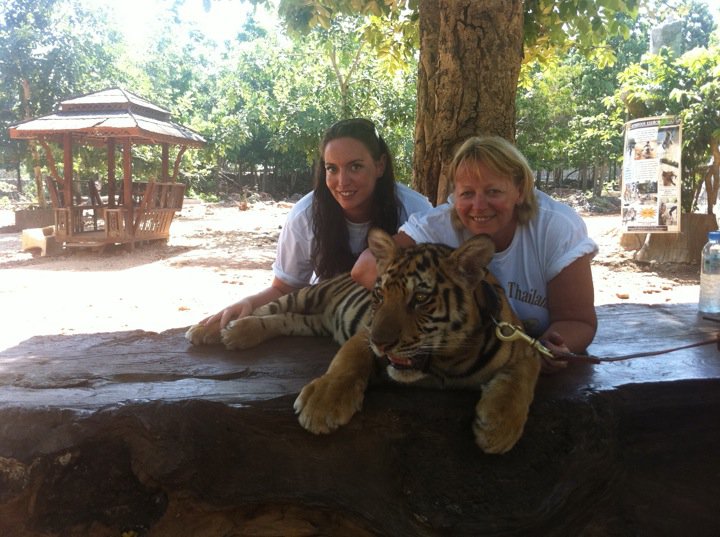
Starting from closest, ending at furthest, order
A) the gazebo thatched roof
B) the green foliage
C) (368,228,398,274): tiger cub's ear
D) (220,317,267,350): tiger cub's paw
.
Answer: (368,228,398,274): tiger cub's ear < (220,317,267,350): tiger cub's paw < the green foliage < the gazebo thatched roof

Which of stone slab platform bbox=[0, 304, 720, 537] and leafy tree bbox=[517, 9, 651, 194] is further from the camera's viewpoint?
leafy tree bbox=[517, 9, 651, 194]

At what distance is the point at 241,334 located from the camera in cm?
324

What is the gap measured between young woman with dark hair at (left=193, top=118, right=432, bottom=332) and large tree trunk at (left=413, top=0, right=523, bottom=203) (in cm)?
64

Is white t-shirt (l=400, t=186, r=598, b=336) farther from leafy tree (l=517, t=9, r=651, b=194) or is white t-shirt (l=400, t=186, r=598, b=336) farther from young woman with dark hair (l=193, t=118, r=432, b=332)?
leafy tree (l=517, t=9, r=651, b=194)

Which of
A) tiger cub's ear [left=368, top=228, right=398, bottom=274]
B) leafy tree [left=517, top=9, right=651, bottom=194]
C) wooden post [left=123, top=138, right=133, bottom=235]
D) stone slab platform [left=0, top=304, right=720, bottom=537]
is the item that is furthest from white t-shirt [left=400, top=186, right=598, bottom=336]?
leafy tree [left=517, top=9, right=651, bottom=194]

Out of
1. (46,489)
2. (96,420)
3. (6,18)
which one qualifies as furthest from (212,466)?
(6,18)

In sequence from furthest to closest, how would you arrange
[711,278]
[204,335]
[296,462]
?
[711,278], [204,335], [296,462]

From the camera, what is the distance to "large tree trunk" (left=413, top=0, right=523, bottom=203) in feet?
13.5

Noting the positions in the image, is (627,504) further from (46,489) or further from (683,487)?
(46,489)

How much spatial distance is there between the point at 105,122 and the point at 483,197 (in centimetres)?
1329

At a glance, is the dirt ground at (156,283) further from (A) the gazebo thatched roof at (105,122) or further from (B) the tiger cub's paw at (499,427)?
(B) the tiger cub's paw at (499,427)

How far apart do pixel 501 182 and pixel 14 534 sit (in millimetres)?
2692

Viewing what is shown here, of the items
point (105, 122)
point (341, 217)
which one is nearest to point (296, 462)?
point (341, 217)

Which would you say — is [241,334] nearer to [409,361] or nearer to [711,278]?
[409,361]
